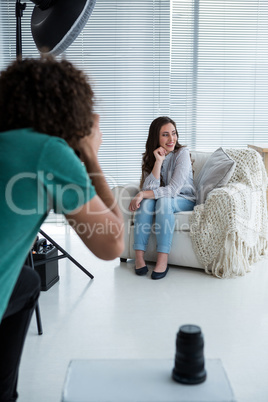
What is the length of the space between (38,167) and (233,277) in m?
2.18

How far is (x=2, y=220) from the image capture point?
3.34ft

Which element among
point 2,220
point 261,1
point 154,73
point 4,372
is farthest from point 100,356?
point 261,1

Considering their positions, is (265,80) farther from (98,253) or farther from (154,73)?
(98,253)

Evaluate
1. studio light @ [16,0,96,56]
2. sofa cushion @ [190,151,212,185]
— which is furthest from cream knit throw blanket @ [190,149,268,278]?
studio light @ [16,0,96,56]

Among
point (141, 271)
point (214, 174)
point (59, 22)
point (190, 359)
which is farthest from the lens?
point (214, 174)

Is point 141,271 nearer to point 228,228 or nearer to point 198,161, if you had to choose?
point 228,228

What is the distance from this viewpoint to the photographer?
97 centimetres

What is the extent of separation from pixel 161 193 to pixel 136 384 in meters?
2.04

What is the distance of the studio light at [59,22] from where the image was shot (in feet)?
5.72

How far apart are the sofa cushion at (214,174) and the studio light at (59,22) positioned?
1.54 meters

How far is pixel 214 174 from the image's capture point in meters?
3.15

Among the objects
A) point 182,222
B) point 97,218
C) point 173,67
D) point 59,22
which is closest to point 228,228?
point 182,222


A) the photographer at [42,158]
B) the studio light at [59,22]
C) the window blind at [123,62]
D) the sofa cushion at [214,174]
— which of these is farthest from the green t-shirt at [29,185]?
the window blind at [123,62]

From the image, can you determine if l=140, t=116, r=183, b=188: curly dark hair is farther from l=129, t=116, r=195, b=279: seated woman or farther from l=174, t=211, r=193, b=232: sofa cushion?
l=174, t=211, r=193, b=232: sofa cushion
